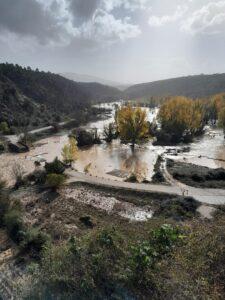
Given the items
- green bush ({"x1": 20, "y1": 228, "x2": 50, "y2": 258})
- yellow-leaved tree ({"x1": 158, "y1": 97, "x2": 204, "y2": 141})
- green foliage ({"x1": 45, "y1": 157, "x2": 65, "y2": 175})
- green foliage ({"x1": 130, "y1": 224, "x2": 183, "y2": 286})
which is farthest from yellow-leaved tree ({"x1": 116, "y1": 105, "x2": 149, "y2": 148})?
green foliage ({"x1": 130, "y1": 224, "x2": 183, "y2": 286})

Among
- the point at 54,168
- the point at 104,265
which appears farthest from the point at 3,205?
the point at 104,265

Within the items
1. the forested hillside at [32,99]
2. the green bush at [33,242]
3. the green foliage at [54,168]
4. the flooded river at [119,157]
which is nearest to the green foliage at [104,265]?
the green bush at [33,242]

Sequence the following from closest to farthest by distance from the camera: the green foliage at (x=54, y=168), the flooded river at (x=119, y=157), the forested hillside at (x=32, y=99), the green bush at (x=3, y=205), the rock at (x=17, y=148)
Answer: the green bush at (x=3, y=205) < the green foliage at (x=54, y=168) < the flooded river at (x=119, y=157) < the rock at (x=17, y=148) < the forested hillside at (x=32, y=99)

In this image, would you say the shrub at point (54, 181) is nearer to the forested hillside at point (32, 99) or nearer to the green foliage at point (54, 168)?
the green foliage at point (54, 168)

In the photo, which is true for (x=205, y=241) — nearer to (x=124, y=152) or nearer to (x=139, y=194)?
(x=139, y=194)

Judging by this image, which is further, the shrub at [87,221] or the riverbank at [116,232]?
the shrub at [87,221]

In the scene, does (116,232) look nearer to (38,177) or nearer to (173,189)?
(173,189)
